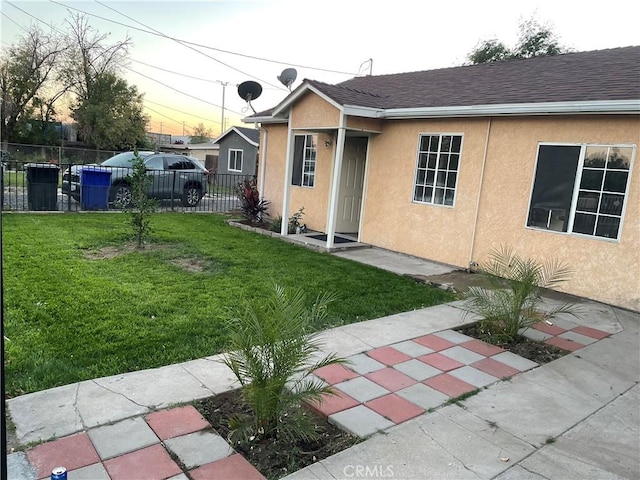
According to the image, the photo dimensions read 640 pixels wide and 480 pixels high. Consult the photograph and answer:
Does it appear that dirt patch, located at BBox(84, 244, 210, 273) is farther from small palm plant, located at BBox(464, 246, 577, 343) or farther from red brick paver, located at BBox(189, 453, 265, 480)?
red brick paver, located at BBox(189, 453, 265, 480)

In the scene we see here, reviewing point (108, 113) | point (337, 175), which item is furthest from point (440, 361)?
point (108, 113)

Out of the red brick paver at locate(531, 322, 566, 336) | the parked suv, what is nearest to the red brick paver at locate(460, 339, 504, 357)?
the red brick paver at locate(531, 322, 566, 336)

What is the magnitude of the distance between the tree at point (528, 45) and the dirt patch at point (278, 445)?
2300 cm

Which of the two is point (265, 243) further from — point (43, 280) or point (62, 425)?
point (62, 425)

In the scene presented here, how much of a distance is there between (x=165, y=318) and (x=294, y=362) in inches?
92.2

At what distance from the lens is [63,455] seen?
2.41 metres

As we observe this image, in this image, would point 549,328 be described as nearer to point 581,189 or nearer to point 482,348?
point 482,348

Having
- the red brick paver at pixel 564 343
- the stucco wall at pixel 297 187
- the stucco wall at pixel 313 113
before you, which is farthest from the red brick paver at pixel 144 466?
the stucco wall at pixel 297 187

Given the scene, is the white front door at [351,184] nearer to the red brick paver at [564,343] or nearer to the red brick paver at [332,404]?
the red brick paver at [564,343]

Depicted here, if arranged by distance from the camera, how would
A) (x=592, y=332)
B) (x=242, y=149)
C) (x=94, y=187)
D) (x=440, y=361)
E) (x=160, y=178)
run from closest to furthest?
(x=440, y=361) < (x=592, y=332) < (x=94, y=187) < (x=160, y=178) < (x=242, y=149)

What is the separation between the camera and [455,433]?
290 cm

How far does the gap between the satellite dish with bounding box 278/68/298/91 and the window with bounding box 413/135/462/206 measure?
5.85 meters

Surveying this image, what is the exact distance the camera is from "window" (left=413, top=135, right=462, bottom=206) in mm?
7777

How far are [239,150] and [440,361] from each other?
2313 cm
